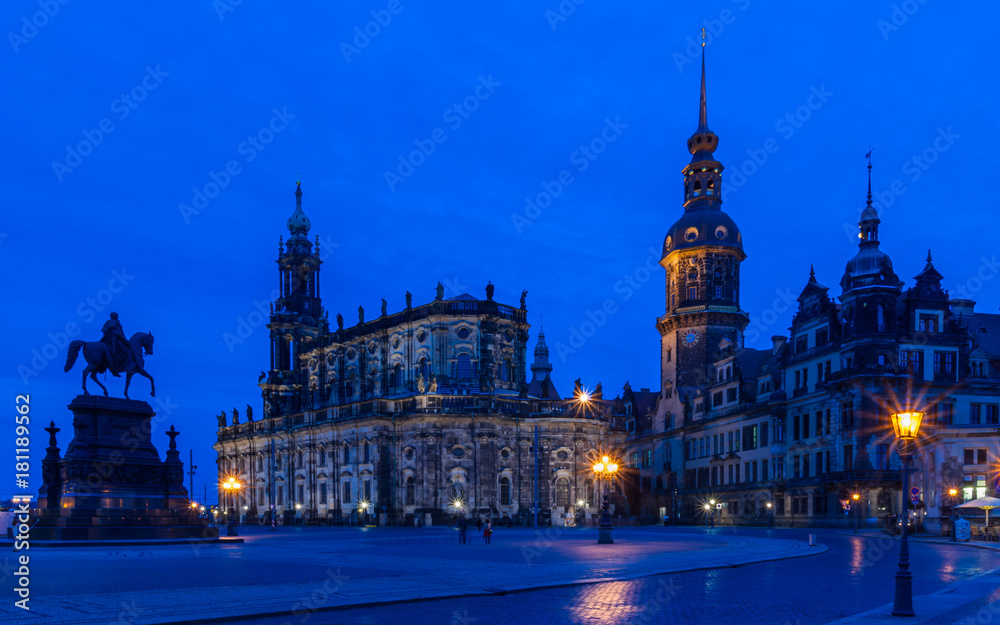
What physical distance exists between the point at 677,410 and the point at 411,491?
3048cm

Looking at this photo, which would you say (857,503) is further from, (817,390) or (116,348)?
(116,348)

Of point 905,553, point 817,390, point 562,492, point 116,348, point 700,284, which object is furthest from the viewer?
point 700,284

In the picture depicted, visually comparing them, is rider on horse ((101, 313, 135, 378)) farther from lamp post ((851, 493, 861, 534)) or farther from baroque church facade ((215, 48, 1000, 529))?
lamp post ((851, 493, 861, 534))

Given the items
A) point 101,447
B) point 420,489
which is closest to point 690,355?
point 420,489

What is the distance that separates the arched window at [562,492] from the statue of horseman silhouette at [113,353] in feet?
152

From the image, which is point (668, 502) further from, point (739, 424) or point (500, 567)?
point (500, 567)

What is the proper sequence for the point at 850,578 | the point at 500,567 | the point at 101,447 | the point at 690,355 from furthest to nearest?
the point at 690,355
the point at 101,447
the point at 500,567
the point at 850,578

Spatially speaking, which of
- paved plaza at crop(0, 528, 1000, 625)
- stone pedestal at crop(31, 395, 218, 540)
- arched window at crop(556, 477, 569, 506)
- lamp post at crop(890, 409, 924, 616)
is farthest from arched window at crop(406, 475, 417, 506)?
lamp post at crop(890, 409, 924, 616)

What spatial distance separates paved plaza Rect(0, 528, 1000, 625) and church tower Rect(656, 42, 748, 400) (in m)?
57.4

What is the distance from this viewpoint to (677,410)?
9425 cm

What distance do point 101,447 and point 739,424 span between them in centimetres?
5757

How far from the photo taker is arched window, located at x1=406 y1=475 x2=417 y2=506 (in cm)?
8025

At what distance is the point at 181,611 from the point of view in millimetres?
16172

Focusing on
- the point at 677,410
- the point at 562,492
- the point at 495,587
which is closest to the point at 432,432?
the point at 562,492
